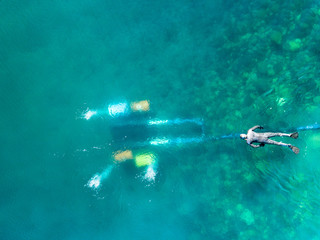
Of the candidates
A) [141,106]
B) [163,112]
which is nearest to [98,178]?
[141,106]

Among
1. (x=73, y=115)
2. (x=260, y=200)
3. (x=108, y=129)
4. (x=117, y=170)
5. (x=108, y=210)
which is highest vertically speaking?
(x=73, y=115)

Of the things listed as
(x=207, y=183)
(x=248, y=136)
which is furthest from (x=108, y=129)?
(x=248, y=136)

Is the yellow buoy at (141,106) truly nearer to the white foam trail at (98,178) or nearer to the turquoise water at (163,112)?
the turquoise water at (163,112)

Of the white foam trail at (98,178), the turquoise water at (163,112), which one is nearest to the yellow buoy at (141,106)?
the turquoise water at (163,112)

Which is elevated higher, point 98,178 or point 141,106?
point 141,106

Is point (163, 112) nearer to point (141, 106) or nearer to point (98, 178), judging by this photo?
point (141, 106)

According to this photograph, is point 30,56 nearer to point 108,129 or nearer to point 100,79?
point 100,79
